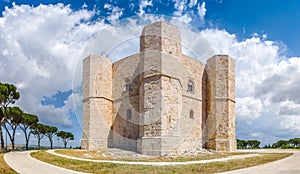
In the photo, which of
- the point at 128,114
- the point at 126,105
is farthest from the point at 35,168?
the point at 126,105

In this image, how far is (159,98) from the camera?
22.6 m

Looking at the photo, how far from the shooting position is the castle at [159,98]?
2303cm

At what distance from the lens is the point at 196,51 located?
81.7ft

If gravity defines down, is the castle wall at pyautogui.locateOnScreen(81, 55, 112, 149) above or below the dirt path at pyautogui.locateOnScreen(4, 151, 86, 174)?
above

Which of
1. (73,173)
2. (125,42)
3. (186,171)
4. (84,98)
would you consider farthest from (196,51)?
(73,173)

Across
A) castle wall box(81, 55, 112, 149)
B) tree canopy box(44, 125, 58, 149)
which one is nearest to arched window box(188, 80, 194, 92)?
castle wall box(81, 55, 112, 149)

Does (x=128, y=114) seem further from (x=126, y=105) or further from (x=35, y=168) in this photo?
(x=35, y=168)

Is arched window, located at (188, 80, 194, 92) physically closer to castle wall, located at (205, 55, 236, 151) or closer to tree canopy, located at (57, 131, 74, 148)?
castle wall, located at (205, 55, 236, 151)

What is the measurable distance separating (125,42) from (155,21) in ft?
13.3

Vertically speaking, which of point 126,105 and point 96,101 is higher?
point 96,101

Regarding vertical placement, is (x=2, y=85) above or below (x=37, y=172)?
above

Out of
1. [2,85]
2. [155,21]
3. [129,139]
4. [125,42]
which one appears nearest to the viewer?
[125,42]

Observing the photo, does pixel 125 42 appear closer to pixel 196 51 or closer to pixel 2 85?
pixel 196 51

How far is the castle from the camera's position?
75.6ft
